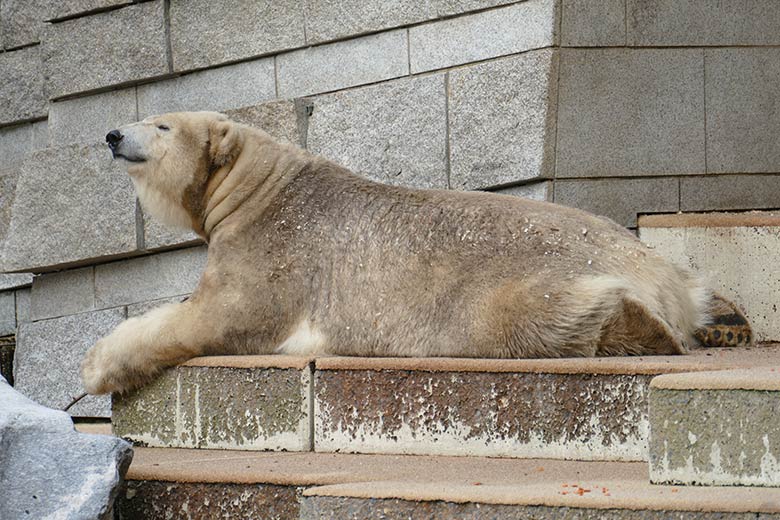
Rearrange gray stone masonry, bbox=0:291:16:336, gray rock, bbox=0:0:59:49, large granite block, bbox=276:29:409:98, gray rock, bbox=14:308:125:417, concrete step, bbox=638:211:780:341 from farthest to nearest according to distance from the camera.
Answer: gray stone masonry, bbox=0:291:16:336
gray rock, bbox=0:0:59:49
gray rock, bbox=14:308:125:417
large granite block, bbox=276:29:409:98
concrete step, bbox=638:211:780:341

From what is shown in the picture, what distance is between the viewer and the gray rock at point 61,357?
9.23m

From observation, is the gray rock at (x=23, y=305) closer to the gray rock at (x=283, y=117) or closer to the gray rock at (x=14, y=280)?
the gray rock at (x=14, y=280)

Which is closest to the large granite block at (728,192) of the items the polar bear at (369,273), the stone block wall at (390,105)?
the stone block wall at (390,105)

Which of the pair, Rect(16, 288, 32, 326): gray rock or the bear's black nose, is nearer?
the bear's black nose

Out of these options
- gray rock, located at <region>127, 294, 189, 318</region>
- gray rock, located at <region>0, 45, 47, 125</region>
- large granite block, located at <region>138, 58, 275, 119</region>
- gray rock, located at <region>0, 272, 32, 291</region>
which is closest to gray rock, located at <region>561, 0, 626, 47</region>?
large granite block, located at <region>138, 58, 275, 119</region>

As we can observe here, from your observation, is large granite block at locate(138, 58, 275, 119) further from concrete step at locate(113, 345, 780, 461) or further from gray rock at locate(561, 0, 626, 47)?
concrete step at locate(113, 345, 780, 461)

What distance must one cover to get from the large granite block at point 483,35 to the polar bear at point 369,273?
164 centimetres

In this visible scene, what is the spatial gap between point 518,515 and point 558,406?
1.04 metres

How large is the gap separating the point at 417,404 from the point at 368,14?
12.1 ft

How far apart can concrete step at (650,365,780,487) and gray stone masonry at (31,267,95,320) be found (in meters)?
6.21

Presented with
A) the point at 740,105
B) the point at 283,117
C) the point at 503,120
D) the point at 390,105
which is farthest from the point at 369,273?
the point at 283,117

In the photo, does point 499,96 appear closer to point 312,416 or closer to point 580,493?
point 312,416

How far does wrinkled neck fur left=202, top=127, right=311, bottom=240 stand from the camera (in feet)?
20.4

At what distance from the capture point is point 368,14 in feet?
26.5
